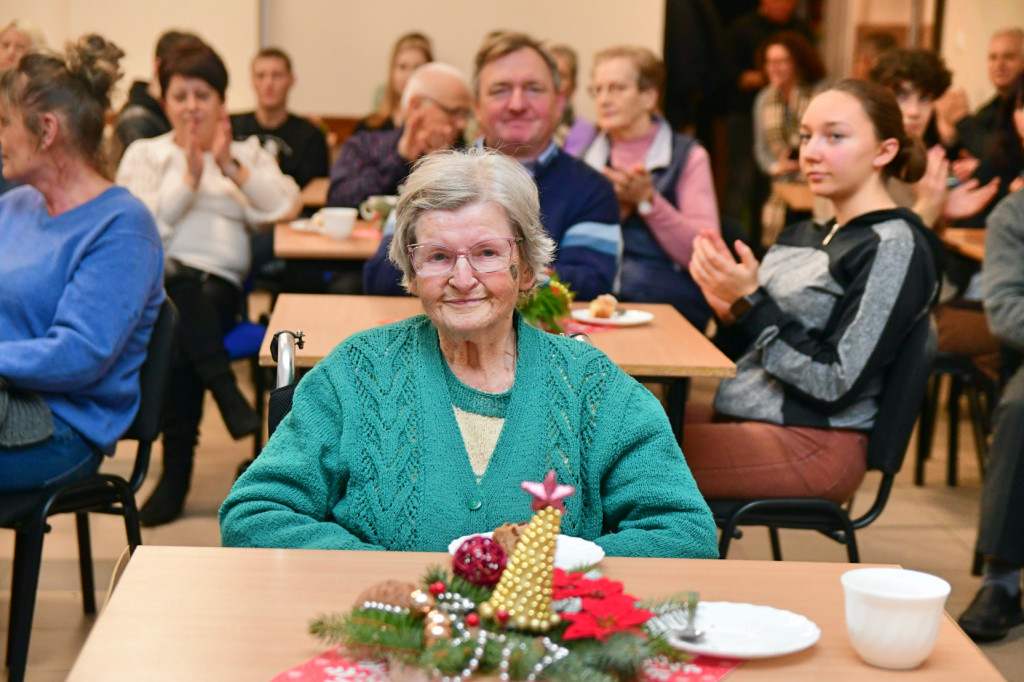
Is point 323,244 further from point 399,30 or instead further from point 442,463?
point 399,30

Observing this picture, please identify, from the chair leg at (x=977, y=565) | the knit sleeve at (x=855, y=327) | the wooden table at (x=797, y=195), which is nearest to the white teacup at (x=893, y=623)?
the knit sleeve at (x=855, y=327)

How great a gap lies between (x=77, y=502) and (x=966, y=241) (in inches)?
A: 133

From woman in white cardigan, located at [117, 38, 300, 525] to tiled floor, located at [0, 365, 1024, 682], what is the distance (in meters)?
0.22

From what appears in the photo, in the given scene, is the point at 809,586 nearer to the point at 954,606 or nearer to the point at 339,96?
the point at 954,606

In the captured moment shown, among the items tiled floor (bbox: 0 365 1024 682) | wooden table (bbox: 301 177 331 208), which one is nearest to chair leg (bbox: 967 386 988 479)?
tiled floor (bbox: 0 365 1024 682)

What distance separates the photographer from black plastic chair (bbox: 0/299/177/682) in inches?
90.7

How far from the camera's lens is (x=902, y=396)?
249cm

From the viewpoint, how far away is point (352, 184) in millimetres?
4207

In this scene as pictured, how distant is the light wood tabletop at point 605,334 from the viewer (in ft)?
8.04

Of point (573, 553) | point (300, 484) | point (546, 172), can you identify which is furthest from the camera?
point (546, 172)

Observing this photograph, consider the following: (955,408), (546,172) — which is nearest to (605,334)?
(546,172)

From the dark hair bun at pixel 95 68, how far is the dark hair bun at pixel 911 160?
177 centimetres

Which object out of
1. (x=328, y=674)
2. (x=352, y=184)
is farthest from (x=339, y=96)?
(x=328, y=674)

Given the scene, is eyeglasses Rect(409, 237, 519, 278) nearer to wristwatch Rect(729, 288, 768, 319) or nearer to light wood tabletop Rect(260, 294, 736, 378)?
light wood tabletop Rect(260, 294, 736, 378)
